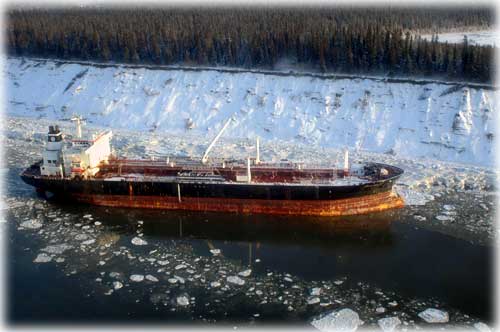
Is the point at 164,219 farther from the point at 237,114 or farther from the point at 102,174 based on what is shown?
the point at 237,114

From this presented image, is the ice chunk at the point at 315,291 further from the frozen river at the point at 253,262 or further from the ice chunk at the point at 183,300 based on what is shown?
the ice chunk at the point at 183,300

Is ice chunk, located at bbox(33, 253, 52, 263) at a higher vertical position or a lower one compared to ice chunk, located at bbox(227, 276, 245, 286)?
higher

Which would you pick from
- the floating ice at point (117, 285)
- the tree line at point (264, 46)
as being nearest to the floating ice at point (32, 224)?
the floating ice at point (117, 285)

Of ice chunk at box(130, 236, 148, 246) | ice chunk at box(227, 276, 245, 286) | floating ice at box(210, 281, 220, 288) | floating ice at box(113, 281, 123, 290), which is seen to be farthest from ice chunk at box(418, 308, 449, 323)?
ice chunk at box(130, 236, 148, 246)

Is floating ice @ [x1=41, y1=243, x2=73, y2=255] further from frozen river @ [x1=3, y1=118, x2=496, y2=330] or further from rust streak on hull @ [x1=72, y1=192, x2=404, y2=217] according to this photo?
rust streak on hull @ [x1=72, y1=192, x2=404, y2=217]

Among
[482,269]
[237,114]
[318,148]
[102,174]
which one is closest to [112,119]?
[237,114]

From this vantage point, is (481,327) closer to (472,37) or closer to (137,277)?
(137,277)
